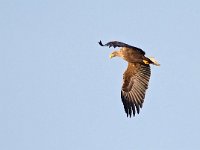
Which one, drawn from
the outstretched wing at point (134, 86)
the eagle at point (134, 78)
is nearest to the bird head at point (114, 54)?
the eagle at point (134, 78)

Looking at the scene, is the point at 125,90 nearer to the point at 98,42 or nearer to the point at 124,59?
the point at 124,59

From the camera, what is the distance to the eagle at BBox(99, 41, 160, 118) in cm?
1708

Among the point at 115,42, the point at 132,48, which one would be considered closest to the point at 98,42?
the point at 115,42

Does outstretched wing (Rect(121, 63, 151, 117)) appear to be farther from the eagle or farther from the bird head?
the bird head

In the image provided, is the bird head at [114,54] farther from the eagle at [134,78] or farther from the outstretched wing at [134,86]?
the outstretched wing at [134,86]

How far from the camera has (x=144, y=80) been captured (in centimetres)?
1766

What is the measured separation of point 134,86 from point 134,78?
8.9 inches

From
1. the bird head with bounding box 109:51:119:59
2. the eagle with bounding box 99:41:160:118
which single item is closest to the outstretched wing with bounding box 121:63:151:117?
the eagle with bounding box 99:41:160:118

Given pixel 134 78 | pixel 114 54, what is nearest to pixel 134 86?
pixel 134 78

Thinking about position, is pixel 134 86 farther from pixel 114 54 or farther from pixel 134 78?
pixel 114 54

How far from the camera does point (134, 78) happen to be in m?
17.9

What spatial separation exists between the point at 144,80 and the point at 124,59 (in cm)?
84

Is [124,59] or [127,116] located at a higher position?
[124,59]

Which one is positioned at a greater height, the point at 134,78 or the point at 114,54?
the point at 114,54
